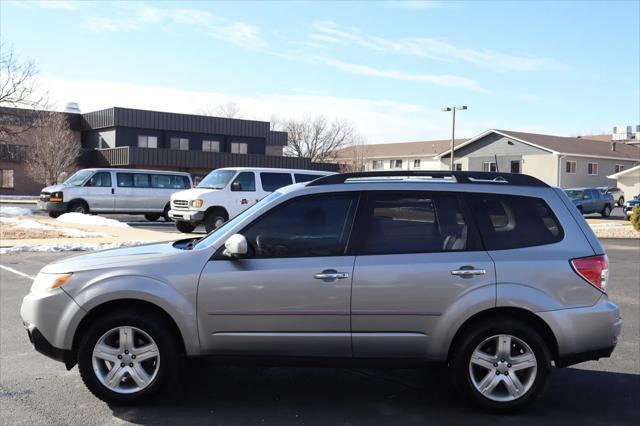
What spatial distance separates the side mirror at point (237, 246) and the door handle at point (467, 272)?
158 cm

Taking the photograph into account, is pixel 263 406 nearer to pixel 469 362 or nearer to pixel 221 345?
pixel 221 345

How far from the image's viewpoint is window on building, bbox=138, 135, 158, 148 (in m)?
48.4

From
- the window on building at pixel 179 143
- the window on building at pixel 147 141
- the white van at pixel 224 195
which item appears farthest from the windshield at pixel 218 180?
the window on building at pixel 179 143

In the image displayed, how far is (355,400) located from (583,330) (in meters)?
1.86

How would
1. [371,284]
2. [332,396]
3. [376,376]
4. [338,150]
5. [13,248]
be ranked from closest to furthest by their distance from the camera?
[371,284] < [332,396] < [376,376] < [13,248] < [338,150]

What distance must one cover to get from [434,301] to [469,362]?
1.79 feet

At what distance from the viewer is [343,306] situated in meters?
4.61

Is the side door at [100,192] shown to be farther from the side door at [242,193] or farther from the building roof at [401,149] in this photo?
the building roof at [401,149]

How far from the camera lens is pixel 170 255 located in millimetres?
4773

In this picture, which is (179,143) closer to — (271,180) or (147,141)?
(147,141)

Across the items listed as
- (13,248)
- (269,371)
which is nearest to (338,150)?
(13,248)

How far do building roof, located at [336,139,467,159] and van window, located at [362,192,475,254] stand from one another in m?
A: 61.0

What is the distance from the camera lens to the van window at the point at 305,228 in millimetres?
4762

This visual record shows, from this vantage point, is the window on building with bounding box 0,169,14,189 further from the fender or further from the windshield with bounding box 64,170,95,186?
the fender
